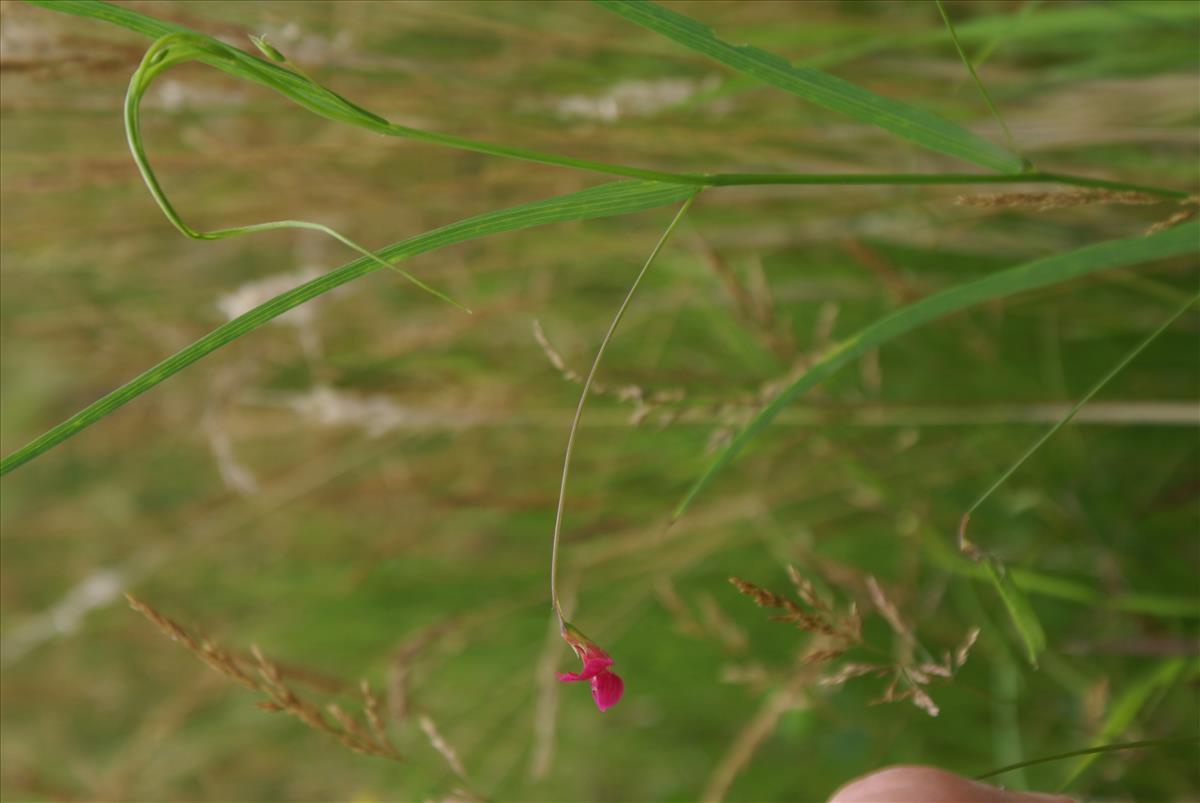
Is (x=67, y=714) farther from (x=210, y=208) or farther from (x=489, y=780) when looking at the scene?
(x=210, y=208)

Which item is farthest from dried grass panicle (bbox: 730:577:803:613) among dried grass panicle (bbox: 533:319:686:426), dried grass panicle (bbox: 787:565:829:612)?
dried grass panicle (bbox: 533:319:686:426)

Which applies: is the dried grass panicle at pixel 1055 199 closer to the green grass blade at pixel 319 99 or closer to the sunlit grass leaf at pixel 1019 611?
the green grass blade at pixel 319 99

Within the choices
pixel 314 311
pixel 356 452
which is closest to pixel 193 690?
pixel 356 452

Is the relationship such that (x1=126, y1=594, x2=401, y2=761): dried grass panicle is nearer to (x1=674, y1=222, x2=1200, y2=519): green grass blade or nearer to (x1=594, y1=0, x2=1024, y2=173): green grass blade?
(x1=674, y1=222, x2=1200, y2=519): green grass blade

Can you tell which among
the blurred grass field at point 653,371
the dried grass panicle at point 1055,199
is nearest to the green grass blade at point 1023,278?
the dried grass panicle at point 1055,199

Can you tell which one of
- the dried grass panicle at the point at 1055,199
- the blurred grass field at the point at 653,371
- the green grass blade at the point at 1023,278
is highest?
the dried grass panicle at the point at 1055,199
